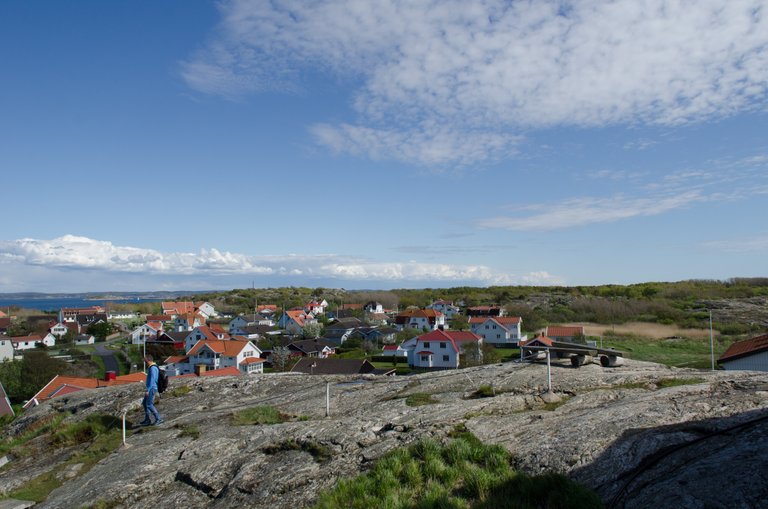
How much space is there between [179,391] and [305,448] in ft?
32.4

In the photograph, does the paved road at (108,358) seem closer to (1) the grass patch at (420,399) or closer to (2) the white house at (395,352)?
(2) the white house at (395,352)

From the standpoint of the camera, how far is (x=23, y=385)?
5538 cm

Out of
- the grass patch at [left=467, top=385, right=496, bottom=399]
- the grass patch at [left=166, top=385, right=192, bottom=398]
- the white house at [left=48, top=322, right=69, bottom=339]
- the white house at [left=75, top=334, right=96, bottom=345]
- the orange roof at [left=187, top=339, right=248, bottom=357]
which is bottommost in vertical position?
the white house at [left=75, top=334, right=96, bottom=345]

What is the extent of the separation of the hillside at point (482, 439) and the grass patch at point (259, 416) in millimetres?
194

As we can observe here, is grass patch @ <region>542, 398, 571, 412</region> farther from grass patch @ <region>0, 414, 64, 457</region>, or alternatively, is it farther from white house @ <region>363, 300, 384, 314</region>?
white house @ <region>363, 300, 384, 314</region>

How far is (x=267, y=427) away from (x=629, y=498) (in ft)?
26.0

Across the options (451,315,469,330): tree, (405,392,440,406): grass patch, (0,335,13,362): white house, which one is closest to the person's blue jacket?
(405,392,440,406): grass patch

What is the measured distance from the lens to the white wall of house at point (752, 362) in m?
23.8

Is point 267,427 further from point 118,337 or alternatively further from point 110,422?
point 118,337

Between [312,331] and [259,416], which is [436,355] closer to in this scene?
[312,331]

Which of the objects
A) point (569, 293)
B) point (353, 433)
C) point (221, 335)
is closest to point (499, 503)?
point (353, 433)

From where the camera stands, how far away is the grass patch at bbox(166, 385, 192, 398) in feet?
57.0

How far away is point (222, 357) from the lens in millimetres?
56312

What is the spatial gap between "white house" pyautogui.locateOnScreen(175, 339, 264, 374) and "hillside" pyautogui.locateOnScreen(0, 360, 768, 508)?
42.0m
